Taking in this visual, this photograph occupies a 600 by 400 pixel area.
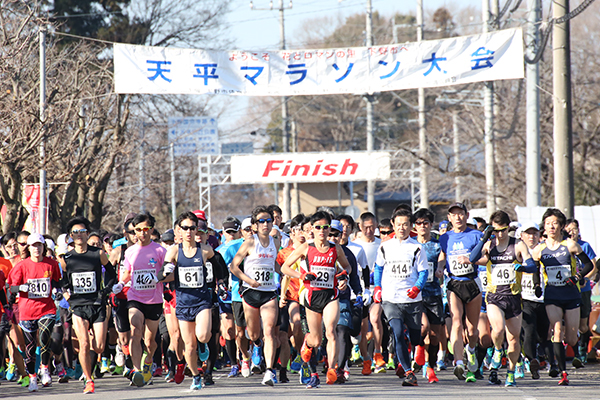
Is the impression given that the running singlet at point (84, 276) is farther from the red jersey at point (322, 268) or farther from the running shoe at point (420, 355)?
the running shoe at point (420, 355)

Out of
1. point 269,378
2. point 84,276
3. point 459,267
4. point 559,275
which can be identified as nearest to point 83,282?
point 84,276

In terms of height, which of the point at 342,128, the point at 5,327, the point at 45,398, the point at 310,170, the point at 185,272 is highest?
the point at 342,128

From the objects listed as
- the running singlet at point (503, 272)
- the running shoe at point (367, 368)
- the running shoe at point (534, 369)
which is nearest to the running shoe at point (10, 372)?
the running shoe at point (367, 368)

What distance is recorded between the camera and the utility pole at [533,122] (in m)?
18.0

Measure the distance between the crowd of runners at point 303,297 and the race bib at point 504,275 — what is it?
2cm

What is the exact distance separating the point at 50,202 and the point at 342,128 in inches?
1551

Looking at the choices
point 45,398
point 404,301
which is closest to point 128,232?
point 45,398

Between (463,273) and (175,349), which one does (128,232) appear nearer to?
(175,349)

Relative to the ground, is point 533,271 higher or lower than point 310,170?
lower

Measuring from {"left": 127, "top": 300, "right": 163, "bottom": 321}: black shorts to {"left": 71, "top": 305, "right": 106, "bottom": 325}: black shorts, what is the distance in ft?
1.10

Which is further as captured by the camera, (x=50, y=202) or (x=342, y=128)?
(x=342, y=128)

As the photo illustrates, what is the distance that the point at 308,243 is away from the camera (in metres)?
9.99

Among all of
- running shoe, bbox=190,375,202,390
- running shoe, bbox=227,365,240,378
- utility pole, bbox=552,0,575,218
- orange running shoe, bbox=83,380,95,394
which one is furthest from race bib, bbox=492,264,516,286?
utility pole, bbox=552,0,575,218

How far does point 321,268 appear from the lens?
32.3ft
